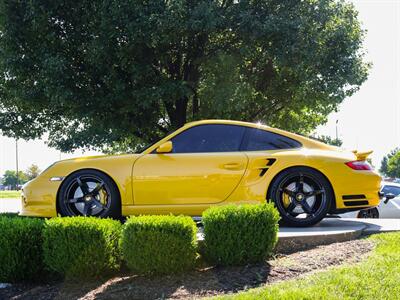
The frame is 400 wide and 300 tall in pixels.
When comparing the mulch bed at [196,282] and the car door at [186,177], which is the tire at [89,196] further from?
the mulch bed at [196,282]

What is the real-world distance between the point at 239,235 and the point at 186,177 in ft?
4.99

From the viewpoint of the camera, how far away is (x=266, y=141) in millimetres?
6180

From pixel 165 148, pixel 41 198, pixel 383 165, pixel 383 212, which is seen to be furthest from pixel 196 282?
pixel 383 165

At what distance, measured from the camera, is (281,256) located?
473cm

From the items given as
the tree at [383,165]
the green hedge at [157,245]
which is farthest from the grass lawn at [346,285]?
the tree at [383,165]

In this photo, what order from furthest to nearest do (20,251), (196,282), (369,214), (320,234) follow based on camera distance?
(369,214) → (320,234) → (20,251) → (196,282)

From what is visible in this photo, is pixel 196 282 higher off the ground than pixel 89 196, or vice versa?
pixel 89 196

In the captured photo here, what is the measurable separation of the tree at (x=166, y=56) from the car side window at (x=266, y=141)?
5.42 meters

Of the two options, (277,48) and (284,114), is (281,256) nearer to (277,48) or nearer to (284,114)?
(277,48)

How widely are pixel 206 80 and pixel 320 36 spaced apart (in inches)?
126

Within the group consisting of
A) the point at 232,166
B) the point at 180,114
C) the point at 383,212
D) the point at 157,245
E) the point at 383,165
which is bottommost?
the point at 383,212

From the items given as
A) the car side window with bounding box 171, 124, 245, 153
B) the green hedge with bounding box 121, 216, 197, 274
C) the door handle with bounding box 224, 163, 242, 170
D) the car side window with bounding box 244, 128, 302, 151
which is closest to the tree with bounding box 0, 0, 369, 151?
the car side window with bounding box 171, 124, 245, 153

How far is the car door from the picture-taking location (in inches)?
226

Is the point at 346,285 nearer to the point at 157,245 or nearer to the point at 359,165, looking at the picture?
the point at 157,245
